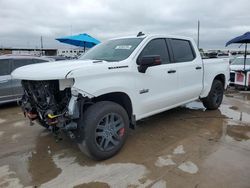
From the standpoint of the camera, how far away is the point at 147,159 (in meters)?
3.77

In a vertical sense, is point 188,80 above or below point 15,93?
above

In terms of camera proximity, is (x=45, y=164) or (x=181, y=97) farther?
(x=181, y=97)

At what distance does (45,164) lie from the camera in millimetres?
3689

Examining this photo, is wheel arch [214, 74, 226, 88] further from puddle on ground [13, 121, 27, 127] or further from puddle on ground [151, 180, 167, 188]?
puddle on ground [13, 121, 27, 127]

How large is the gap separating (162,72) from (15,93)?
4765mm

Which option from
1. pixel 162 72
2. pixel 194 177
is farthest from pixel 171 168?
pixel 162 72

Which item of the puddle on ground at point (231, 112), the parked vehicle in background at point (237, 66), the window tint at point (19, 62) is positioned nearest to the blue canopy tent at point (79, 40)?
the window tint at point (19, 62)

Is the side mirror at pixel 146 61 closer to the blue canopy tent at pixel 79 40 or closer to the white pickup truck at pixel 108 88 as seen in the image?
the white pickup truck at pixel 108 88

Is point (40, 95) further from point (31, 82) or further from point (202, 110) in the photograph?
point (202, 110)

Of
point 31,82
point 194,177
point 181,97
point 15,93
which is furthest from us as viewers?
point 15,93

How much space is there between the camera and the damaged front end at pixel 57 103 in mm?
3318

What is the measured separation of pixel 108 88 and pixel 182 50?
8.16 ft

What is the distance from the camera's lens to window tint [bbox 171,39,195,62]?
516cm

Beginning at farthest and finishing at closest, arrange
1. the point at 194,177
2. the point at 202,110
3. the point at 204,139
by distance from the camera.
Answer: the point at 202,110 → the point at 204,139 → the point at 194,177
